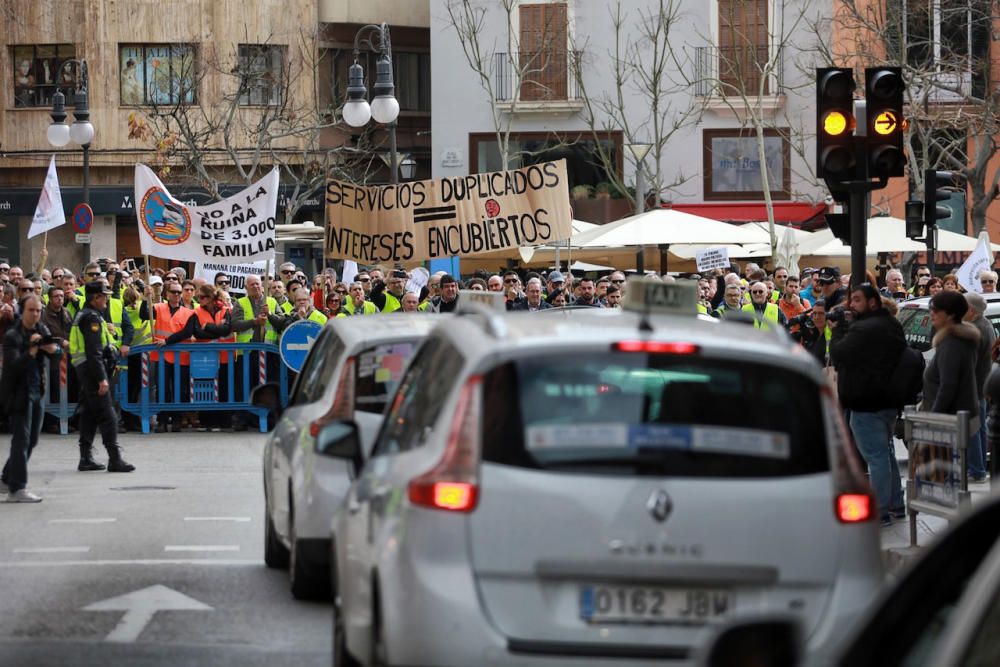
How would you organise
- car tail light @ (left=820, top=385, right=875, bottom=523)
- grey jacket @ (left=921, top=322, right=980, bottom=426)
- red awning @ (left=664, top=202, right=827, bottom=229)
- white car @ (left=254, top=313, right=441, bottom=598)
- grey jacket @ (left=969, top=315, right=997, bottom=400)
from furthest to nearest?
red awning @ (left=664, top=202, right=827, bottom=229)
grey jacket @ (left=969, top=315, right=997, bottom=400)
grey jacket @ (left=921, top=322, right=980, bottom=426)
white car @ (left=254, top=313, right=441, bottom=598)
car tail light @ (left=820, top=385, right=875, bottom=523)

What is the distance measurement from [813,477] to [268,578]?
5579mm

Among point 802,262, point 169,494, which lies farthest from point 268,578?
point 802,262

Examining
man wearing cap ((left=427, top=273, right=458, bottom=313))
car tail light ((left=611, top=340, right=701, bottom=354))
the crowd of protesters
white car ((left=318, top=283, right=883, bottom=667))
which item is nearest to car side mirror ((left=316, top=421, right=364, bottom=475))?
white car ((left=318, top=283, right=883, bottom=667))

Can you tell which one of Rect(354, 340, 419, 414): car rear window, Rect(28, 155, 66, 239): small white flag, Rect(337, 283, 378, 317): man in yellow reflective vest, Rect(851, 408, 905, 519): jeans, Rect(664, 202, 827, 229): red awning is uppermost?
Rect(664, 202, 827, 229): red awning

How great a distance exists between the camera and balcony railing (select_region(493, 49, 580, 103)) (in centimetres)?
5006

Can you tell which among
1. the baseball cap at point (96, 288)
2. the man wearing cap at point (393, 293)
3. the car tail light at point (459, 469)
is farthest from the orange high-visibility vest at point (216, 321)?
the car tail light at point (459, 469)

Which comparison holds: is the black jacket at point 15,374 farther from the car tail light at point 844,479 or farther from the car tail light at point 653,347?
the car tail light at point 844,479

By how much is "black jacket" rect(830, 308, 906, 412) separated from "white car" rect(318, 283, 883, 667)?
6.38 metres

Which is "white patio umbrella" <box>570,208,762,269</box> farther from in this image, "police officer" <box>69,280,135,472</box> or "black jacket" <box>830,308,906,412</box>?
"black jacket" <box>830,308,906,412</box>

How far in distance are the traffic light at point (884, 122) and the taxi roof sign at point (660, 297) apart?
6964 mm

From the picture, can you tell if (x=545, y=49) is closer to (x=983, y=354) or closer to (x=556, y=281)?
(x=556, y=281)

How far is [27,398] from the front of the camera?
591 inches

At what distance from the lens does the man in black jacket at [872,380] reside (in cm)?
1210

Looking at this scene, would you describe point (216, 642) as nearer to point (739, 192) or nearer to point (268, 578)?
point (268, 578)
